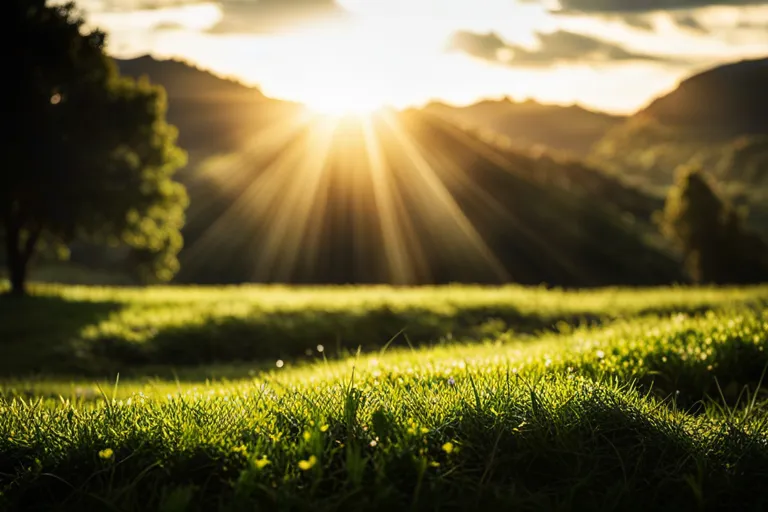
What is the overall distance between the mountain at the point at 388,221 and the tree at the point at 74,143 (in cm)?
6103

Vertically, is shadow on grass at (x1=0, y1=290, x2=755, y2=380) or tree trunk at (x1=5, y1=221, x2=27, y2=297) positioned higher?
tree trunk at (x1=5, y1=221, x2=27, y2=297)

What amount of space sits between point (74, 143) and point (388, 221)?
84771mm

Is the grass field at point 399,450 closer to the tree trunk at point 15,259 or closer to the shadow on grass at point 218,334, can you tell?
the shadow on grass at point 218,334

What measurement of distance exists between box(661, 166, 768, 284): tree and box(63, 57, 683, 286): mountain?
104 feet

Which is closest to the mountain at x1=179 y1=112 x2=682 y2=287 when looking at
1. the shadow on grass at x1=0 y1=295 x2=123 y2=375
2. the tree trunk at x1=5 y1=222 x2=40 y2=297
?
the tree trunk at x1=5 y1=222 x2=40 y2=297

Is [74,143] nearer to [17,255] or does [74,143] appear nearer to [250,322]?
[17,255]

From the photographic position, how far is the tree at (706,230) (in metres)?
59.7

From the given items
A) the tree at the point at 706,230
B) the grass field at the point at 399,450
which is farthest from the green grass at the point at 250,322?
the tree at the point at 706,230

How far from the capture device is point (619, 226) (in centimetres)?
11075

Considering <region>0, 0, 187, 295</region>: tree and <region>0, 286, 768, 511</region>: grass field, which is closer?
<region>0, 286, 768, 511</region>: grass field

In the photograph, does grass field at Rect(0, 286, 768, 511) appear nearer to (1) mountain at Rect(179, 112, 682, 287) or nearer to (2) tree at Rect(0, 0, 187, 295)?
(2) tree at Rect(0, 0, 187, 295)

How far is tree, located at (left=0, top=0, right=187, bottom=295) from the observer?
862 inches

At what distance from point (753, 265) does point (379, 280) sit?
4778 cm

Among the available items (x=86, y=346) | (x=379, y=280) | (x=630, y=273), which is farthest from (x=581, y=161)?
(x=86, y=346)
